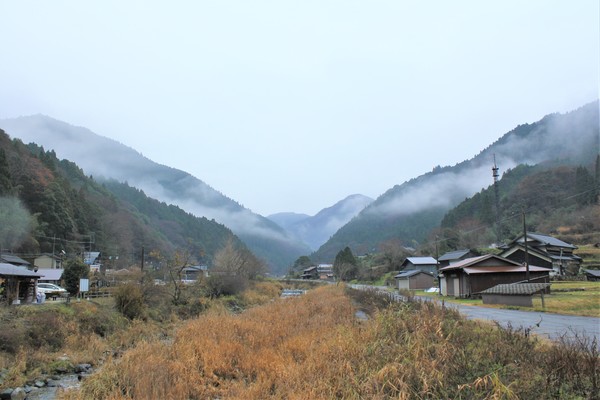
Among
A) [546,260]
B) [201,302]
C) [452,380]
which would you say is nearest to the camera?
[452,380]

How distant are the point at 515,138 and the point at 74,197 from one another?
14793 cm

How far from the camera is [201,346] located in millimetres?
13391

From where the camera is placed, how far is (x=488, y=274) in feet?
115

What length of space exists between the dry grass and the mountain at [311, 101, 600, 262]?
4534 inches

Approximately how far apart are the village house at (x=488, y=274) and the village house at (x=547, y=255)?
526cm

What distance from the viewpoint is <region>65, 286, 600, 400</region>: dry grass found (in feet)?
19.8

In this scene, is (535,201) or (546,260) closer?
(546,260)

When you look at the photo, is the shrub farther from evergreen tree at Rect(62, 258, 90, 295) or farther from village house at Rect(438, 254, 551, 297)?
village house at Rect(438, 254, 551, 297)

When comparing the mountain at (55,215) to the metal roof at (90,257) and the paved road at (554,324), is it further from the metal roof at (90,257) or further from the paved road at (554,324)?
the paved road at (554,324)

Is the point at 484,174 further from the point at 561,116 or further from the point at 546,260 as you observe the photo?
the point at 546,260

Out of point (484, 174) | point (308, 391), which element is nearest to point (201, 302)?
point (308, 391)

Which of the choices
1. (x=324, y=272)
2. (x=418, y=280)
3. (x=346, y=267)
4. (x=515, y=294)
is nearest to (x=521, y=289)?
(x=515, y=294)

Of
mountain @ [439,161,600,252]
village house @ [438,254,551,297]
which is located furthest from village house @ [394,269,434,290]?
village house @ [438,254,551,297]

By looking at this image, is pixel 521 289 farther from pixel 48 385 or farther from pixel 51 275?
pixel 51 275
